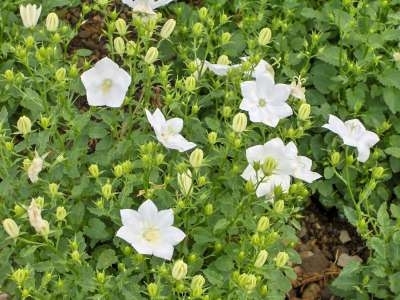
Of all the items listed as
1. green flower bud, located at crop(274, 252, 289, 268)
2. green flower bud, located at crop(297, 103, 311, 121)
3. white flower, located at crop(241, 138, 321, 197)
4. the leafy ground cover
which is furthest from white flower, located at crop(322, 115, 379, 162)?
green flower bud, located at crop(274, 252, 289, 268)

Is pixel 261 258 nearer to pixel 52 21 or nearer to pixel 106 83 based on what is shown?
pixel 106 83

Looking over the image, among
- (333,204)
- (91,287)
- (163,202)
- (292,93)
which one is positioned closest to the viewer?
(91,287)

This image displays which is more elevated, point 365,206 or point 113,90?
point 113,90

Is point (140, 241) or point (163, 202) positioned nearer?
point (140, 241)

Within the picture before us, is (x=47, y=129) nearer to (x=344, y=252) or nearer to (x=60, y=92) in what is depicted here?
(x=60, y=92)

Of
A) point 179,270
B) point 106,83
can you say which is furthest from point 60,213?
point 106,83

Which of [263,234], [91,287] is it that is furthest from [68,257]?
[263,234]

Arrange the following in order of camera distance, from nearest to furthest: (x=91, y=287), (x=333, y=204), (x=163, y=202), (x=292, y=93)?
1. (x=91, y=287)
2. (x=163, y=202)
3. (x=292, y=93)
4. (x=333, y=204)
